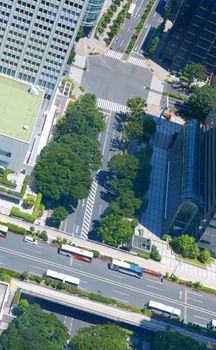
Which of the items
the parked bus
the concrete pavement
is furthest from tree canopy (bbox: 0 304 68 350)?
the parked bus

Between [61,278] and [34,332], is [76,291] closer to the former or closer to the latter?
[61,278]

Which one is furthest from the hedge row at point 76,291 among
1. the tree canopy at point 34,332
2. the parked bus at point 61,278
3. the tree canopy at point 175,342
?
the tree canopy at point 34,332

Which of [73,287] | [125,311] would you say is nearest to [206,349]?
[125,311]

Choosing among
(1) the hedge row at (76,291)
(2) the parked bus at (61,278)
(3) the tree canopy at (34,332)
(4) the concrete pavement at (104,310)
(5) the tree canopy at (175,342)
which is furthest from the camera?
(2) the parked bus at (61,278)

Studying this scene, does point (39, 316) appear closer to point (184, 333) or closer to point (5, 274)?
point (5, 274)

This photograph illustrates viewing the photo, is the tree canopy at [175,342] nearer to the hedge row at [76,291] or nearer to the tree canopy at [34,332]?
the hedge row at [76,291]
